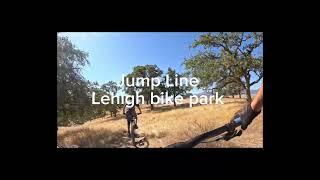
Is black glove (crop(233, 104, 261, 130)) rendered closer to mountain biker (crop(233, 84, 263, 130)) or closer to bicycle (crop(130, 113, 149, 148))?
mountain biker (crop(233, 84, 263, 130))

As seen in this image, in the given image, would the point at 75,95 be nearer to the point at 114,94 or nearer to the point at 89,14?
the point at 114,94

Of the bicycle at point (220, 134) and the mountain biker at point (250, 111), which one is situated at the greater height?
the mountain biker at point (250, 111)

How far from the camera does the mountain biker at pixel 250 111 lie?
Result: 6.23 metres

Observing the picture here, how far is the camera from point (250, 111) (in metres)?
6.28

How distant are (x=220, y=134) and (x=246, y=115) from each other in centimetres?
41

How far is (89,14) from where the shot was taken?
6.14 m

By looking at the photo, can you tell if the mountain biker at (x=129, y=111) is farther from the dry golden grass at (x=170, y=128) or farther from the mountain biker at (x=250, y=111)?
the mountain biker at (x=250, y=111)

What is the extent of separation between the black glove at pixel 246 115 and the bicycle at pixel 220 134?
0.17ft

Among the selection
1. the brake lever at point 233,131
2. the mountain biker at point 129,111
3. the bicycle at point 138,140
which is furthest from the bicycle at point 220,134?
the mountain biker at point 129,111

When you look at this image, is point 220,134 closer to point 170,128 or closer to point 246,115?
point 246,115
